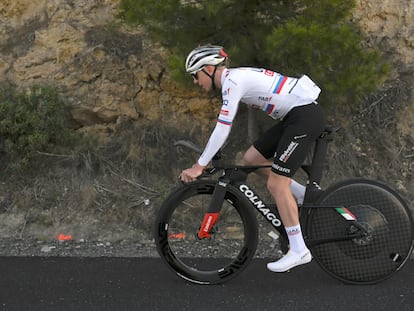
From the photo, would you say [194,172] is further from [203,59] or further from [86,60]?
[86,60]

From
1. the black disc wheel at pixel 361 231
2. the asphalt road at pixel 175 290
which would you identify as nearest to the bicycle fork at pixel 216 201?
the asphalt road at pixel 175 290

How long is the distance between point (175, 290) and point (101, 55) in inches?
174

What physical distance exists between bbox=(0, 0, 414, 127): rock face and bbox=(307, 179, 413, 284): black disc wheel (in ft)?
11.2

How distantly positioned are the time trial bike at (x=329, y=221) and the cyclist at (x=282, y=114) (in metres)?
0.17

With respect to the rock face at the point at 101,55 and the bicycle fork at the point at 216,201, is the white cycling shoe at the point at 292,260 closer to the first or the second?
the bicycle fork at the point at 216,201

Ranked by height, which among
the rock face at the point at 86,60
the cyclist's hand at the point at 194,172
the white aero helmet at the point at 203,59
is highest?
the white aero helmet at the point at 203,59

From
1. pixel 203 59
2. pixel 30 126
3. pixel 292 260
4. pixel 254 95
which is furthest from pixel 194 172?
pixel 30 126

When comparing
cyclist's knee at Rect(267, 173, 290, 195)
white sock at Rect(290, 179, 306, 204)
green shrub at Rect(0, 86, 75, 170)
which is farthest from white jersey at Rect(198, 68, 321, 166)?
green shrub at Rect(0, 86, 75, 170)

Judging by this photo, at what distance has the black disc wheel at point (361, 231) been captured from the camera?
5.14 m

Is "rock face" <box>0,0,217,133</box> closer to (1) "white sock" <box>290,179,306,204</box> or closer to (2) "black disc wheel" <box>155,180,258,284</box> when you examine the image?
(2) "black disc wheel" <box>155,180,258,284</box>

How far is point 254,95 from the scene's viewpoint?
196 inches

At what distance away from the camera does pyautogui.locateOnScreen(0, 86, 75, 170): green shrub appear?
7.68 metres

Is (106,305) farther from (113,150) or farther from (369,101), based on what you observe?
(369,101)

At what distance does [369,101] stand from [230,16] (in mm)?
2365
